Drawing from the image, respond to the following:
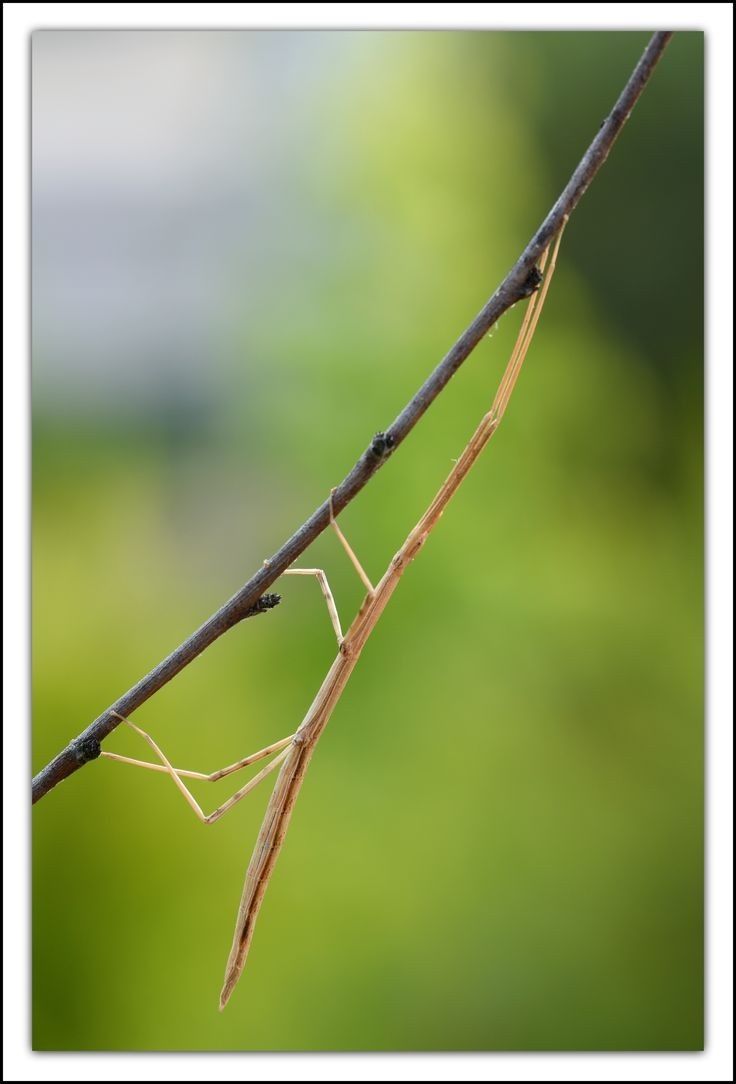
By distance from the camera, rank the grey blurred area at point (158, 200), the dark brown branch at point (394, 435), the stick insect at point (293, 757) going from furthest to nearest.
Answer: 1. the grey blurred area at point (158, 200)
2. the stick insect at point (293, 757)
3. the dark brown branch at point (394, 435)

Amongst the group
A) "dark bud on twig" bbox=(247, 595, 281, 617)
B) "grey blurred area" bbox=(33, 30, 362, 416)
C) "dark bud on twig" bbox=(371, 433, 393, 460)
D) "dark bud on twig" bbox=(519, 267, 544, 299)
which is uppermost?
"grey blurred area" bbox=(33, 30, 362, 416)

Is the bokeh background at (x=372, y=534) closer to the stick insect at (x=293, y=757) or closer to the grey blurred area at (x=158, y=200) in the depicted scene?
the grey blurred area at (x=158, y=200)

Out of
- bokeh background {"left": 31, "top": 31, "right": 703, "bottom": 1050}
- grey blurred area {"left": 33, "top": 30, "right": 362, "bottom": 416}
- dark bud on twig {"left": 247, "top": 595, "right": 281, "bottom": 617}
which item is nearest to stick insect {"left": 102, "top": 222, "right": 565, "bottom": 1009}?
dark bud on twig {"left": 247, "top": 595, "right": 281, "bottom": 617}

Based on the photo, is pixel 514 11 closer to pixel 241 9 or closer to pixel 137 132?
pixel 241 9

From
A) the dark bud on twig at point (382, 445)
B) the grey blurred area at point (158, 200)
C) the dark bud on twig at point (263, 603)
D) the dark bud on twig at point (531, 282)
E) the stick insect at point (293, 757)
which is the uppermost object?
the grey blurred area at point (158, 200)

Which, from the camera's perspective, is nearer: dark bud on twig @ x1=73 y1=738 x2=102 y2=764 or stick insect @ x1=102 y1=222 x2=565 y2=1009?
dark bud on twig @ x1=73 y1=738 x2=102 y2=764

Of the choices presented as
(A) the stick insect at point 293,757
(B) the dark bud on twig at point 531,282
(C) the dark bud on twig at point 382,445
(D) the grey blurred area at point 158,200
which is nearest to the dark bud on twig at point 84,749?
(A) the stick insect at point 293,757

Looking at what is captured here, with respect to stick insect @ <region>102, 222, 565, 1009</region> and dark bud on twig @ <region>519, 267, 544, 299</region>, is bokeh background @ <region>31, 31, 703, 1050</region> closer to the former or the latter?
stick insect @ <region>102, 222, 565, 1009</region>
